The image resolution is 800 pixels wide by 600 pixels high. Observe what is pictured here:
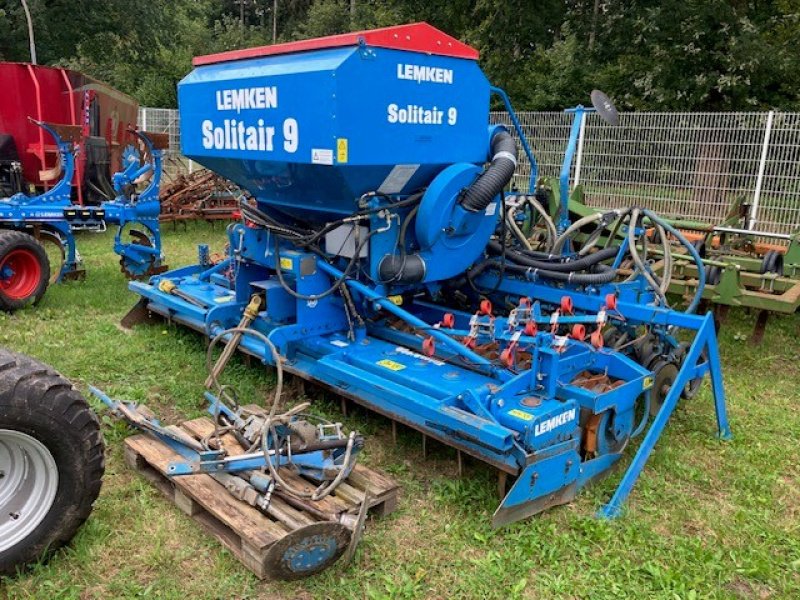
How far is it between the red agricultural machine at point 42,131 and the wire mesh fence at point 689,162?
620 cm

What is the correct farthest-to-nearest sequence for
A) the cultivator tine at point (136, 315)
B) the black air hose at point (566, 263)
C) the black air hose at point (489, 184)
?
1. the cultivator tine at point (136, 315)
2. the black air hose at point (566, 263)
3. the black air hose at point (489, 184)

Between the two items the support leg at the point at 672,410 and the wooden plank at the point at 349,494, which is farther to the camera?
the support leg at the point at 672,410

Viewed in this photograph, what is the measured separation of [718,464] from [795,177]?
21.8ft

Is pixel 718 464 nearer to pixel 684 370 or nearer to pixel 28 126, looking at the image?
pixel 684 370

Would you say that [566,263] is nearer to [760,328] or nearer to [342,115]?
[342,115]

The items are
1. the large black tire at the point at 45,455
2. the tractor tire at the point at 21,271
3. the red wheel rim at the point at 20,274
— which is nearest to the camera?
the large black tire at the point at 45,455

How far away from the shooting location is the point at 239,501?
10.3 feet

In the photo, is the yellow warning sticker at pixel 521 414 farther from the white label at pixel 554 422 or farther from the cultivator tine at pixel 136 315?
the cultivator tine at pixel 136 315

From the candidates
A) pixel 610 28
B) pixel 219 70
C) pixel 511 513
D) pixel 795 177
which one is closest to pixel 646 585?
pixel 511 513

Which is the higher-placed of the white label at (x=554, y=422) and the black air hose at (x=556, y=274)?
the black air hose at (x=556, y=274)

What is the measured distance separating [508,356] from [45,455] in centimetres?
226

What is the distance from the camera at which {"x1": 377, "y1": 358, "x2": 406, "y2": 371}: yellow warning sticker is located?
4.06 m

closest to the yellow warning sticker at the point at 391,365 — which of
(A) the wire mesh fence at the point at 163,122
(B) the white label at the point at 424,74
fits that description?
(B) the white label at the point at 424,74

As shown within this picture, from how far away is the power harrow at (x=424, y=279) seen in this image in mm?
3613
